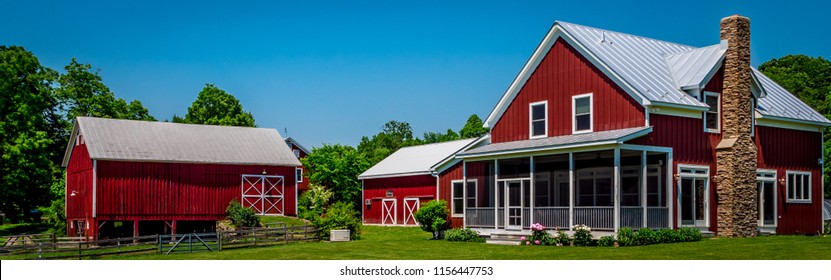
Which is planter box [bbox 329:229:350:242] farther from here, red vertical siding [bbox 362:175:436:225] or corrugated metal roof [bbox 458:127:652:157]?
red vertical siding [bbox 362:175:436:225]

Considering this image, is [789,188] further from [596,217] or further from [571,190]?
[571,190]

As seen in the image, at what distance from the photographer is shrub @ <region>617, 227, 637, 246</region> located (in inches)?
1035

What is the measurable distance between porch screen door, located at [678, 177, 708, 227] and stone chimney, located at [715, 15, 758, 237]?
1.48 ft

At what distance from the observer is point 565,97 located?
30312 mm

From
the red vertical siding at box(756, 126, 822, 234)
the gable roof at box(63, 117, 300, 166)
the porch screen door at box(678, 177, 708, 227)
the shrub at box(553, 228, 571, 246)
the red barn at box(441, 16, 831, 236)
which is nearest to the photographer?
the shrub at box(553, 228, 571, 246)

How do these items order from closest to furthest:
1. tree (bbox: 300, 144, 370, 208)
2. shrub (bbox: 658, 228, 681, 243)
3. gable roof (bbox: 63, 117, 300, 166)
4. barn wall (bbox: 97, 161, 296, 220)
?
1. shrub (bbox: 658, 228, 681, 243)
2. barn wall (bbox: 97, 161, 296, 220)
3. gable roof (bbox: 63, 117, 300, 166)
4. tree (bbox: 300, 144, 370, 208)

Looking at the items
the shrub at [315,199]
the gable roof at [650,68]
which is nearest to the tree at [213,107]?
the shrub at [315,199]

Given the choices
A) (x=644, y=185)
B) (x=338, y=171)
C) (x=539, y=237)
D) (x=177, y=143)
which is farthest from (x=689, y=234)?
(x=338, y=171)

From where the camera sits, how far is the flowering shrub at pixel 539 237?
28.2 m

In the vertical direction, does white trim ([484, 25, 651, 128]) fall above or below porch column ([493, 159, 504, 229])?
above

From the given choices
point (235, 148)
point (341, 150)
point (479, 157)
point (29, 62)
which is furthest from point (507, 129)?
point (341, 150)

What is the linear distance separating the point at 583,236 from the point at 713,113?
5673mm

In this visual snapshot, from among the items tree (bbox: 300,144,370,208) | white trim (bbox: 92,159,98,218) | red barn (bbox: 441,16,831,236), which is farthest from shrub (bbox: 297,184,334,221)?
red barn (bbox: 441,16,831,236)
